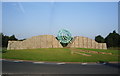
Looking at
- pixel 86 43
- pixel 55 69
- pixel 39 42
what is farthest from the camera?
pixel 86 43

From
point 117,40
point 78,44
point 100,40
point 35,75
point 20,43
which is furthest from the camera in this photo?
point 100,40

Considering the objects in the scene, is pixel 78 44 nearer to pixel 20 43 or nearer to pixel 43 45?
pixel 43 45

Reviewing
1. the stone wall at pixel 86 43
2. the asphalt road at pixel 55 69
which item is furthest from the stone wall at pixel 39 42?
the asphalt road at pixel 55 69

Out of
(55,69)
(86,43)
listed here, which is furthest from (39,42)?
(55,69)

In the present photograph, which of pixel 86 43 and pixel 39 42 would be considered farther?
pixel 86 43

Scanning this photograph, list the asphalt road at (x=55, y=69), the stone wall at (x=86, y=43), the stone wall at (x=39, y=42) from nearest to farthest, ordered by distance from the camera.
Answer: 1. the asphalt road at (x=55, y=69)
2. the stone wall at (x=39, y=42)
3. the stone wall at (x=86, y=43)

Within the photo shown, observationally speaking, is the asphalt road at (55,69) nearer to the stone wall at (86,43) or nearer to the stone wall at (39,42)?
the stone wall at (39,42)

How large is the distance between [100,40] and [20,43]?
39.1 m

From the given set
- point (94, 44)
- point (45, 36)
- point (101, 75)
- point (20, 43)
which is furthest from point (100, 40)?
point (101, 75)

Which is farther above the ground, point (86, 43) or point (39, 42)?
point (39, 42)

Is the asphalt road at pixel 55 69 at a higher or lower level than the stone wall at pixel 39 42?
lower

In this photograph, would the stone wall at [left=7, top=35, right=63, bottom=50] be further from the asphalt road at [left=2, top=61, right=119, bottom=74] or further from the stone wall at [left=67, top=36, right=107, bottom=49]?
the asphalt road at [left=2, top=61, right=119, bottom=74]

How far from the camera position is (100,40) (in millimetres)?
65000

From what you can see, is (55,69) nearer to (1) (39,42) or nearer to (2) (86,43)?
(1) (39,42)
